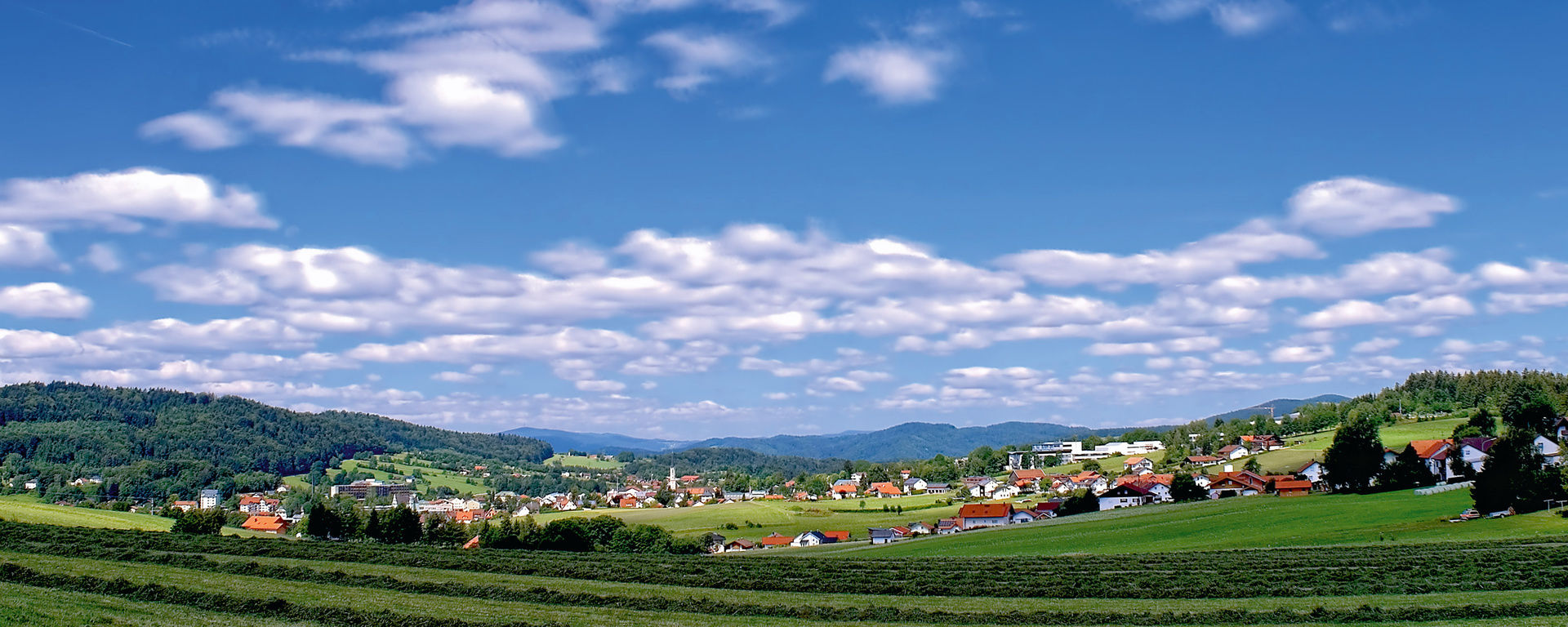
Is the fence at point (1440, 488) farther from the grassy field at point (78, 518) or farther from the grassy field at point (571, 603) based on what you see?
the grassy field at point (78, 518)

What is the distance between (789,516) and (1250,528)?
297ft

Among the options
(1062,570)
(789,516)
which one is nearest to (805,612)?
(1062,570)

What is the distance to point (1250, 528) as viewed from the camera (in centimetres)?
8088

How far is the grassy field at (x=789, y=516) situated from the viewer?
456 feet

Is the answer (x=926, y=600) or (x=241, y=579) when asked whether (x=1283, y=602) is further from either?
(x=241, y=579)

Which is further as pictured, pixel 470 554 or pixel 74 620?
pixel 470 554

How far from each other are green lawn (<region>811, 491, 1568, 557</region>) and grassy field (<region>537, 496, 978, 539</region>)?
112ft

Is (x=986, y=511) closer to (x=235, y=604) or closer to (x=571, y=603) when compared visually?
(x=571, y=603)

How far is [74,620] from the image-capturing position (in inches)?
1200

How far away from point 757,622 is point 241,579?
27517 millimetres

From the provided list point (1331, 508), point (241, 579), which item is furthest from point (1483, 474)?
point (241, 579)

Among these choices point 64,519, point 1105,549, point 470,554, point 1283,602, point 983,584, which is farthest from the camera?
point 64,519

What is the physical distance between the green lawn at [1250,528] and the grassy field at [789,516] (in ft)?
112

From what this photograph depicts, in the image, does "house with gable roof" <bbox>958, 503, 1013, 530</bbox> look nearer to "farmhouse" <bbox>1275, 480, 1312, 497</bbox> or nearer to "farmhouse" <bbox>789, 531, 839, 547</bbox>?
"farmhouse" <bbox>789, 531, 839, 547</bbox>
